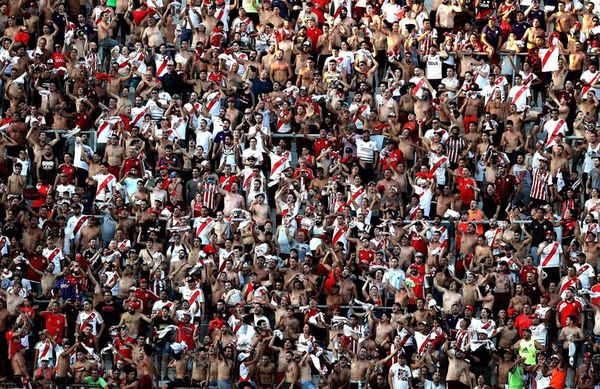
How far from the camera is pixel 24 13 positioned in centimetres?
4303

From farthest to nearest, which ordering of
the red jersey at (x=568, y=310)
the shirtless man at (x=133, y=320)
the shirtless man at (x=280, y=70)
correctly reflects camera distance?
the shirtless man at (x=280, y=70), the shirtless man at (x=133, y=320), the red jersey at (x=568, y=310)

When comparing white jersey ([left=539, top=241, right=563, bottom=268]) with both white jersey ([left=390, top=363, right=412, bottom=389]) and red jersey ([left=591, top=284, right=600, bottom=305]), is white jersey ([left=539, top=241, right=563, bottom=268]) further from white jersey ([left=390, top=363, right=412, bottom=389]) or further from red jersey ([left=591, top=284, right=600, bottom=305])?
white jersey ([left=390, top=363, right=412, bottom=389])

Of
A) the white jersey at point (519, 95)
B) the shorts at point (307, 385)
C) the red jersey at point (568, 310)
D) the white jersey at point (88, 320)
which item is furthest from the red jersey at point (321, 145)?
the red jersey at point (568, 310)

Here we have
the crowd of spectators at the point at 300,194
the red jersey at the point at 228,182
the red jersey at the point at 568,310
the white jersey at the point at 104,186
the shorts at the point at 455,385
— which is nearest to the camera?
the shorts at the point at 455,385

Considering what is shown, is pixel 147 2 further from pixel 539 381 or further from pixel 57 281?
pixel 539 381

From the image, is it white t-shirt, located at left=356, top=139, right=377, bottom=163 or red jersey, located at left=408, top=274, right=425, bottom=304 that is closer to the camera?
red jersey, located at left=408, top=274, right=425, bottom=304

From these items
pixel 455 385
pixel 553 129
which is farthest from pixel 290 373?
pixel 553 129

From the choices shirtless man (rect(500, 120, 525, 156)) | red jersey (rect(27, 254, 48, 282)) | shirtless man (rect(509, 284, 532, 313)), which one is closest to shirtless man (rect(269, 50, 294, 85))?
shirtless man (rect(500, 120, 525, 156))

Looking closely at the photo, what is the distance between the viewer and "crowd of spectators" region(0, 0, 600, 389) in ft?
120

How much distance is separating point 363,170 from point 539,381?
19.6 ft

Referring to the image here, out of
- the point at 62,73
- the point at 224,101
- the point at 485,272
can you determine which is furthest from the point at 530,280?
the point at 62,73

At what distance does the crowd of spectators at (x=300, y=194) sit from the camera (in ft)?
120

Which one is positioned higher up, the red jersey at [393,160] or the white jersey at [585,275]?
the red jersey at [393,160]

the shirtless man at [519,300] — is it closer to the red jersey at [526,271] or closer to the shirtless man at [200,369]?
the red jersey at [526,271]
